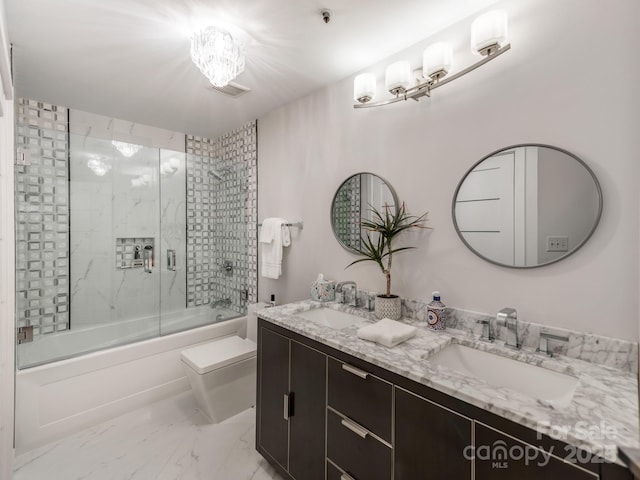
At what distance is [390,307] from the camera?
1.66 meters

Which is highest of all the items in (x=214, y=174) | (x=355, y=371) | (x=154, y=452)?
(x=214, y=174)

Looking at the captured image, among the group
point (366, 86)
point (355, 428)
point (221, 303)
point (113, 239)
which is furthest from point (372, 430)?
point (113, 239)

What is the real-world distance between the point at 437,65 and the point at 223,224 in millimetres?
2471

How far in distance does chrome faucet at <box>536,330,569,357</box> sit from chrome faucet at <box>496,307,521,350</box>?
80 mm

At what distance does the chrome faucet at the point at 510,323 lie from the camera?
1229 mm

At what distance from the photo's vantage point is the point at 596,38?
1.15 meters

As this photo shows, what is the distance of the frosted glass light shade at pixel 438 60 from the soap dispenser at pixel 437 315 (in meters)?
1.09

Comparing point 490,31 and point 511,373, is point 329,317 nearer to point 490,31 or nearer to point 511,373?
point 511,373

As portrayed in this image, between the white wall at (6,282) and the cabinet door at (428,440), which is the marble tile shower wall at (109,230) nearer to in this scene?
the white wall at (6,282)

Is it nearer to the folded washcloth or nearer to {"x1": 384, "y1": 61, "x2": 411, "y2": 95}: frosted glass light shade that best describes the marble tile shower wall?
the folded washcloth

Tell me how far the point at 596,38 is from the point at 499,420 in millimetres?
→ 1430

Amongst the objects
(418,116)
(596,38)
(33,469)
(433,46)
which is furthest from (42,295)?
(596,38)

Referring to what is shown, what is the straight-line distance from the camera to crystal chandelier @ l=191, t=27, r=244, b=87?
1.48 metres

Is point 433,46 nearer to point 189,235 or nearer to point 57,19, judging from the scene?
point 57,19
